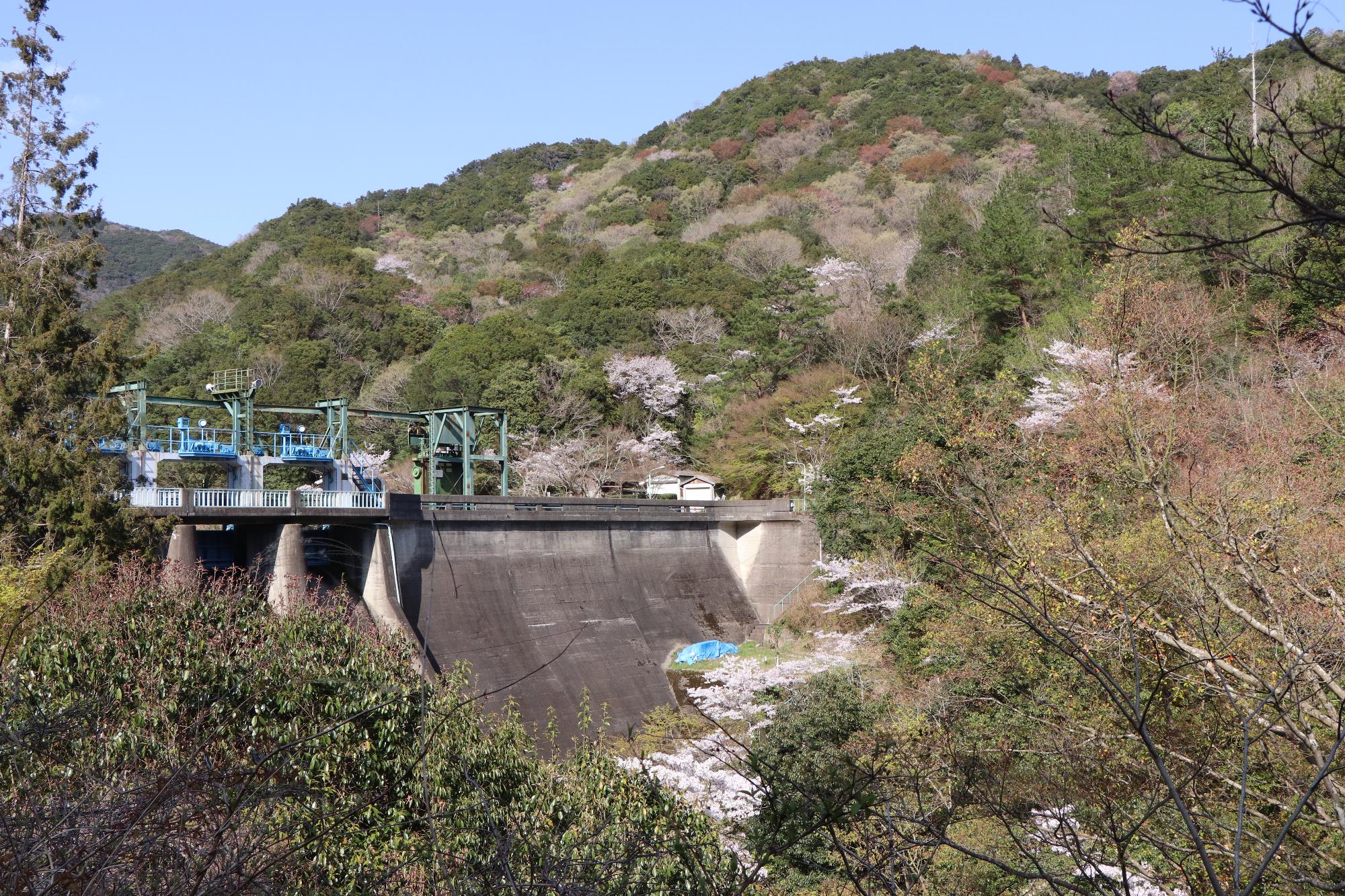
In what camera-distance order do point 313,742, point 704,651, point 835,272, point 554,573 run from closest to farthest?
point 313,742 < point 554,573 < point 704,651 < point 835,272

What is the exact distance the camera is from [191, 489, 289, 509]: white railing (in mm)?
16312

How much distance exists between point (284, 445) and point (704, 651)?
10248mm

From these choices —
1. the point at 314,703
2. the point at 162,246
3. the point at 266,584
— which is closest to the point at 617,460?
the point at 266,584

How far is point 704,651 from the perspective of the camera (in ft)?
76.2

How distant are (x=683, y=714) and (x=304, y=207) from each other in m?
53.6

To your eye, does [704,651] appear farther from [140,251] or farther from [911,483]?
[140,251]

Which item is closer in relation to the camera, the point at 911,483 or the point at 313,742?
the point at 313,742

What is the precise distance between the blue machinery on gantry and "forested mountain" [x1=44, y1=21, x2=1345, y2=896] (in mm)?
2565

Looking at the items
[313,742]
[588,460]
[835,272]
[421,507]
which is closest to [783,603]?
[588,460]

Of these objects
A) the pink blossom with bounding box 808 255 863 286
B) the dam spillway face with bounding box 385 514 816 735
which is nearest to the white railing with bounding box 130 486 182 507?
the dam spillway face with bounding box 385 514 816 735

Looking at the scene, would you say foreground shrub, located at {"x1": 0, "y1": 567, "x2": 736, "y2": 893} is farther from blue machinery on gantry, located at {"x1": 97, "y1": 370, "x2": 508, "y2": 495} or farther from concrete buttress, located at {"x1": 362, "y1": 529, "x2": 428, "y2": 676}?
concrete buttress, located at {"x1": 362, "y1": 529, "x2": 428, "y2": 676}

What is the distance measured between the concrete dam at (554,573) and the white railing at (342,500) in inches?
8.0

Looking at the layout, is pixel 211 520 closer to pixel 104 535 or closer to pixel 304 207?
pixel 104 535

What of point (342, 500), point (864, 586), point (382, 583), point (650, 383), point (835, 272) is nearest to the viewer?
point (342, 500)
